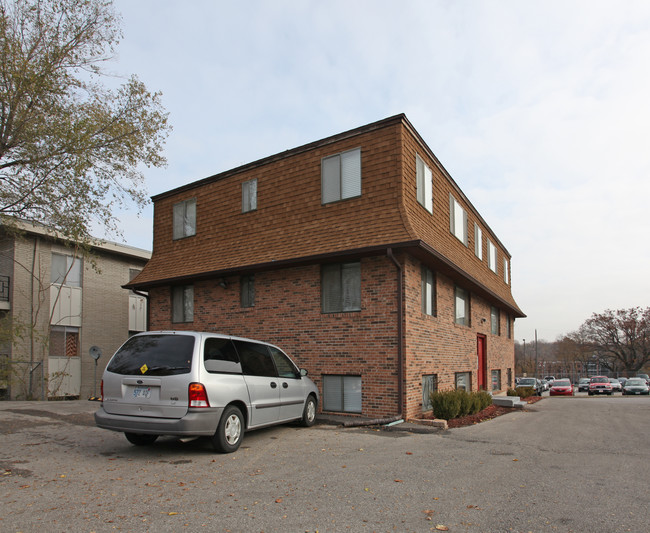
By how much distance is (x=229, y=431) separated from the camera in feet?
23.6

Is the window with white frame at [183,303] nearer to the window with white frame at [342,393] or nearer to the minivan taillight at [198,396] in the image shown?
the window with white frame at [342,393]

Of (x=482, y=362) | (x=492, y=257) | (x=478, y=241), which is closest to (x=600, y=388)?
(x=492, y=257)

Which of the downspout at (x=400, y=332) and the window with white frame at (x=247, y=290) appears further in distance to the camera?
the window with white frame at (x=247, y=290)

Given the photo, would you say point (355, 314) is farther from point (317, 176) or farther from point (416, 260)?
point (317, 176)

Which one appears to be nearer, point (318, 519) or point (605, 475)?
point (318, 519)

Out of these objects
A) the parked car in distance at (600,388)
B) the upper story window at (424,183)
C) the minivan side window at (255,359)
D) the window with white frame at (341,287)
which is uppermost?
the upper story window at (424,183)

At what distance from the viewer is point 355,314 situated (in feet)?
37.5

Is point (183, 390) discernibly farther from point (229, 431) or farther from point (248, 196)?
point (248, 196)

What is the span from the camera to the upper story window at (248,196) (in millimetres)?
14379

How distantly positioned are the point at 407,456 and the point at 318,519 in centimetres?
292

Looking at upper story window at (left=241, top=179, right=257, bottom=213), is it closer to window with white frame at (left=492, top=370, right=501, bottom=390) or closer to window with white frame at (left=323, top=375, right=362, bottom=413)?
window with white frame at (left=323, top=375, right=362, bottom=413)

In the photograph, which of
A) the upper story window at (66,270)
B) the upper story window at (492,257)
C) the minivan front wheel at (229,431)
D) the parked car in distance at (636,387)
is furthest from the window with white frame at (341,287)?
the parked car in distance at (636,387)

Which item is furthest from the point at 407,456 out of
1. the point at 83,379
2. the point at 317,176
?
the point at 83,379

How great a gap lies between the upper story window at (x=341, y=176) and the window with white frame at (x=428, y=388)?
4690 mm
